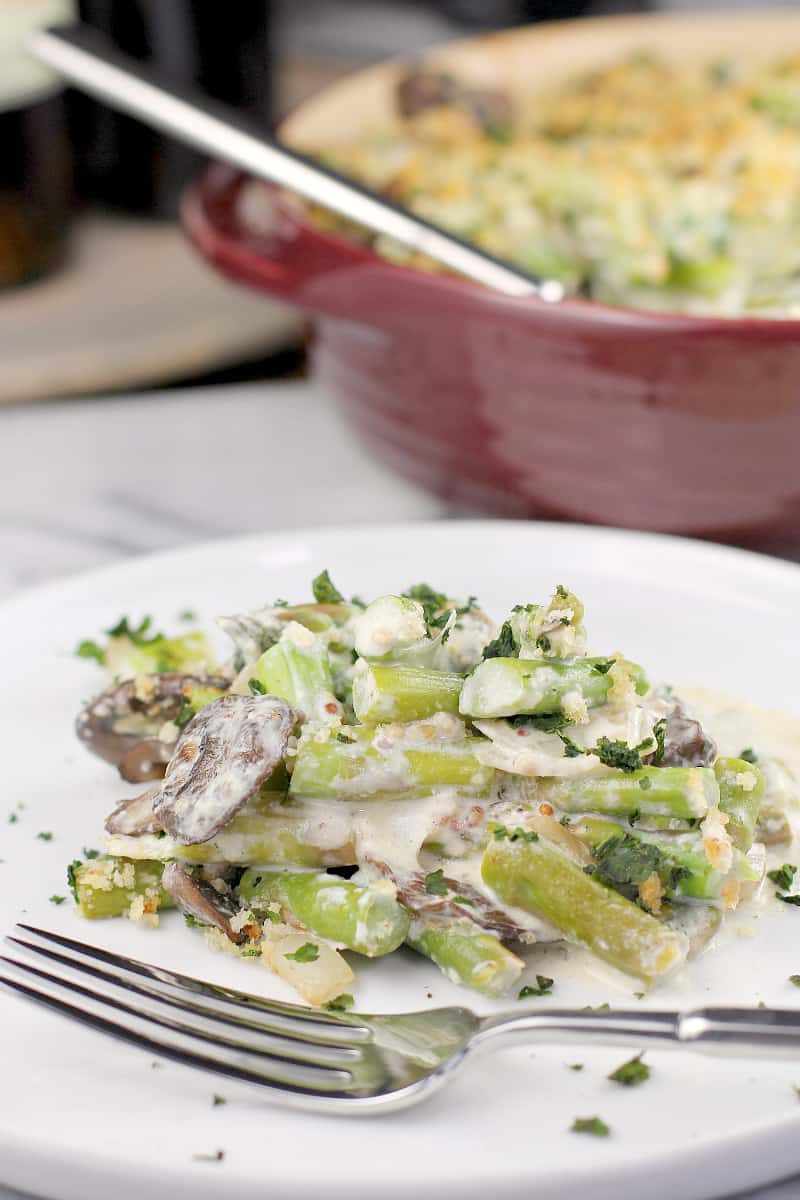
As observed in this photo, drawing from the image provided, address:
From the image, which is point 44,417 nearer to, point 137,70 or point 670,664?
point 137,70

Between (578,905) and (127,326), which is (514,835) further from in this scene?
(127,326)

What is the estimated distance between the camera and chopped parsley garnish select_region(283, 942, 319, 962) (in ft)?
4.13

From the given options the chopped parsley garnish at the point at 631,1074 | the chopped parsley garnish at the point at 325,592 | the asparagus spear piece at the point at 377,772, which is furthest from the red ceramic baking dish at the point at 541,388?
the chopped parsley garnish at the point at 631,1074

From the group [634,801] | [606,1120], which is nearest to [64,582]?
[634,801]

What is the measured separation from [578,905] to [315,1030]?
240mm

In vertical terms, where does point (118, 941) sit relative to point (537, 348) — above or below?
below

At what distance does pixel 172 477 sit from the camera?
2592 millimetres

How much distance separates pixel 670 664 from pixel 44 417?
1.44 meters

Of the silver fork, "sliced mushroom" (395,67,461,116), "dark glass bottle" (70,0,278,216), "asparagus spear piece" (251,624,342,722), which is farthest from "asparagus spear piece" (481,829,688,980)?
"dark glass bottle" (70,0,278,216)

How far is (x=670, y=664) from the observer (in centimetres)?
176

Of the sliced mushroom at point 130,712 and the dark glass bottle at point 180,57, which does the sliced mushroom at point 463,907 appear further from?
the dark glass bottle at point 180,57

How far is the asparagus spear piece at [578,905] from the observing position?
4.00ft

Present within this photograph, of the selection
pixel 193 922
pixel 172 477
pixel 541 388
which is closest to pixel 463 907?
pixel 193 922

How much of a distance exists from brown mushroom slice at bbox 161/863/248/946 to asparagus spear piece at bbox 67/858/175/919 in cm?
2
